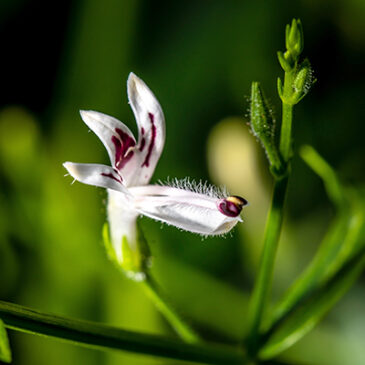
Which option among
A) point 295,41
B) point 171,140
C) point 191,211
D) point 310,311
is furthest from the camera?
point 171,140

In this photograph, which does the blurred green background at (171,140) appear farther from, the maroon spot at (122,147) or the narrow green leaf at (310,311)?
the maroon spot at (122,147)

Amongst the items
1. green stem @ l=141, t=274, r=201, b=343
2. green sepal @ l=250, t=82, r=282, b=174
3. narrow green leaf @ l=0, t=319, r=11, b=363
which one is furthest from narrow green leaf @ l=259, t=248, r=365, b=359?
narrow green leaf @ l=0, t=319, r=11, b=363

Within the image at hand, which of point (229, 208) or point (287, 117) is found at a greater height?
point (287, 117)

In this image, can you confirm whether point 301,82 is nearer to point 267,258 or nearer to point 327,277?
point 267,258

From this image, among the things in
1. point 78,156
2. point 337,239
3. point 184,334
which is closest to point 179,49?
point 78,156

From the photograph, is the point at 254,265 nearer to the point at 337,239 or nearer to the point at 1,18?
the point at 337,239

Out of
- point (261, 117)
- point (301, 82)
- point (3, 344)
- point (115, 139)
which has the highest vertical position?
point (301, 82)

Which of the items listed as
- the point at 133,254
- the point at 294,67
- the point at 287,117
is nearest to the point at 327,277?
the point at 133,254

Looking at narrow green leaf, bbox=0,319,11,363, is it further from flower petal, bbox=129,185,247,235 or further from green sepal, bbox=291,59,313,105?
green sepal, bbox=291,59,313,105
